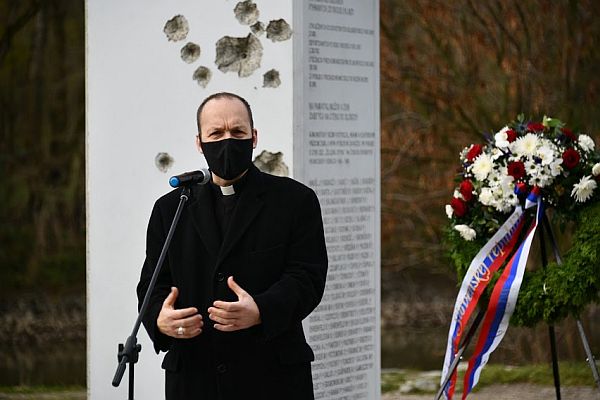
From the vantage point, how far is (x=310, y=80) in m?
5.09

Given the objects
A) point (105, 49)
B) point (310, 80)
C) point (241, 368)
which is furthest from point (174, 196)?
point (105, 49)

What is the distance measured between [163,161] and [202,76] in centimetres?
39

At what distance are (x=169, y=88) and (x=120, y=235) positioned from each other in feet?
2.17

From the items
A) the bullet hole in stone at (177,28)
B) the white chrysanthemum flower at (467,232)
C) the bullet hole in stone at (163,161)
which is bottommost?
the white chrysanthemum flower at (467,232)

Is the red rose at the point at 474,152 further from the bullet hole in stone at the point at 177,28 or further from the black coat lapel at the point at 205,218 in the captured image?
the black coat lapel at the point at 205,218

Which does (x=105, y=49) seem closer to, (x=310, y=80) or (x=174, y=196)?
(x=310, y=80)

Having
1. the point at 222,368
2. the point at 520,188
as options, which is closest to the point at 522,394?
the point at 520,188

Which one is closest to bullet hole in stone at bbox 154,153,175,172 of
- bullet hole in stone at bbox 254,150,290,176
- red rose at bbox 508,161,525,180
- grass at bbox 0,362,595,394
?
bullet hole in stone at bbox 254,150,290,176

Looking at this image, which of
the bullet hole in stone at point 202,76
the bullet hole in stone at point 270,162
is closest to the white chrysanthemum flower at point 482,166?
the bullet hole in stone at point 270,162

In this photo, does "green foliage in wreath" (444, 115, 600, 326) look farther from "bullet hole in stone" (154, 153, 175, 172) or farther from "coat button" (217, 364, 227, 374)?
"coat button" (217, 364, 227, 374)

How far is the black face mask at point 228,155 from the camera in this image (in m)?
3.64

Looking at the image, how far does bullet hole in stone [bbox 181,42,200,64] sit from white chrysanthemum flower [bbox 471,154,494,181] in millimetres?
1297

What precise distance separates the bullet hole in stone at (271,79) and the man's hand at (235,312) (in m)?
1.61

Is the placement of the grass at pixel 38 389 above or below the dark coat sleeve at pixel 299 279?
below
